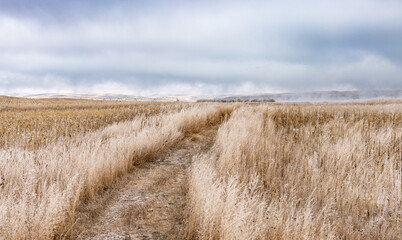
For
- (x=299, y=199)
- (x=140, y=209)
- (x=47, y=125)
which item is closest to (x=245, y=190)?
(x=299, y=199)

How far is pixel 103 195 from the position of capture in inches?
134

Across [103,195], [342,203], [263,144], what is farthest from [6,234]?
[263,144]

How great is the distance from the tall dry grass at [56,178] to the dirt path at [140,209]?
22 cm

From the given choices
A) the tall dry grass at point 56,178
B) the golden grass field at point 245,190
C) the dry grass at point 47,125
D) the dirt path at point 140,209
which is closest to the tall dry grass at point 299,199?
the golden grass field at point 245,190

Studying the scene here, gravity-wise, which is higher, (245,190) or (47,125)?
(47,125)

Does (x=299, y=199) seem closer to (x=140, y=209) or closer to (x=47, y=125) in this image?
(x=140, y=209)

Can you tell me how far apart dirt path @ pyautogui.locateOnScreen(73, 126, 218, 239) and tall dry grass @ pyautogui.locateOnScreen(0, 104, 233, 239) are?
22 cm

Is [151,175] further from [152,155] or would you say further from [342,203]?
[342,203]

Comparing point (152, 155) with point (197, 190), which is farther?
point (152, 155)

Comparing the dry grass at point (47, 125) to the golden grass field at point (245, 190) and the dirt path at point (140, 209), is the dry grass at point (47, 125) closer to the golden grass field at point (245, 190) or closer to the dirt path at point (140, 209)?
the golden grass field at point (245, 190)

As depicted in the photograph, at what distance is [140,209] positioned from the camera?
2.88m

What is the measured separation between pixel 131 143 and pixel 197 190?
9.56 ft

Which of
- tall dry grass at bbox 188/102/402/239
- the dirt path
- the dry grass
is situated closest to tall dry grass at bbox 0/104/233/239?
the dirt path

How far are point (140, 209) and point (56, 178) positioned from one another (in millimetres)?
1766
